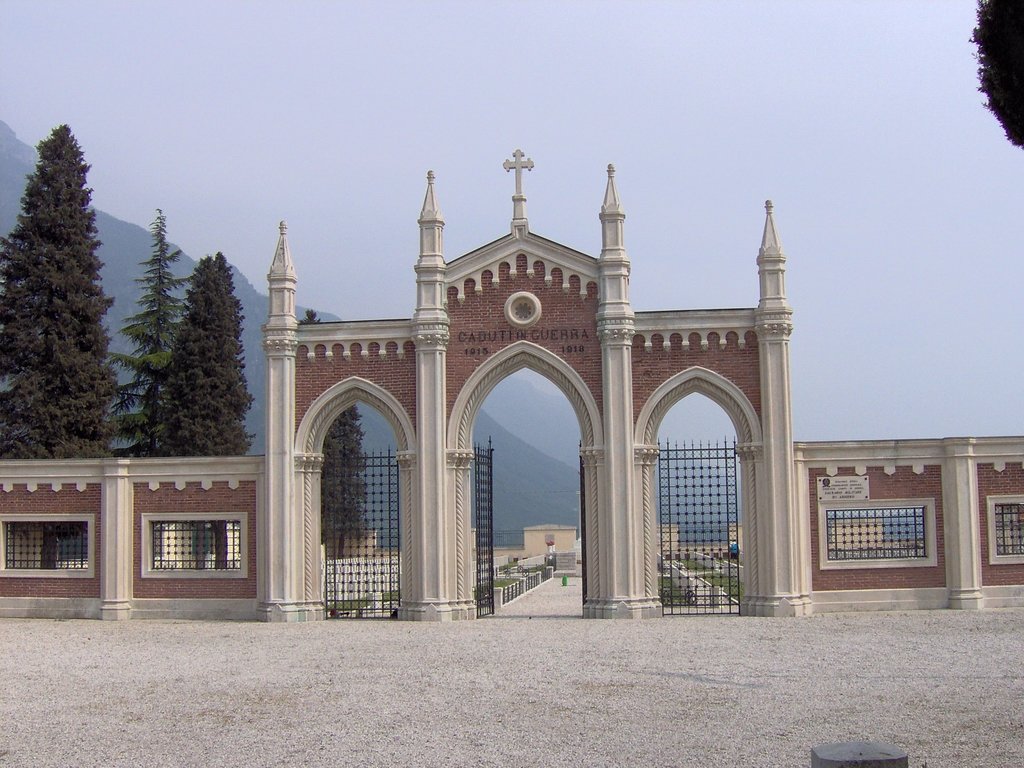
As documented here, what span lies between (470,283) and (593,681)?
1110 centimetres

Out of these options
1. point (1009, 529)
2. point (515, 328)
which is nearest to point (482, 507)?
point (515, 328)

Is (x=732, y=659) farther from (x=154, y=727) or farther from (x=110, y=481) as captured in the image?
(x=110, y=481)

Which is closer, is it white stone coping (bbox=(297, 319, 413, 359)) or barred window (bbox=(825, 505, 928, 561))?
barred window (bbox=(825, 505, 928, 561))

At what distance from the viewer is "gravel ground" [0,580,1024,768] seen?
10.7 metres

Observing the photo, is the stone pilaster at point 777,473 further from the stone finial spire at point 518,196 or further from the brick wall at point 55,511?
the brick wall at point 55,511

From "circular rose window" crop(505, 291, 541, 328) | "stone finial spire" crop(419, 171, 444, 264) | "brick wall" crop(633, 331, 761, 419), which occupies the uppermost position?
"stone finial spire" crop(419, 171, 444, 264)

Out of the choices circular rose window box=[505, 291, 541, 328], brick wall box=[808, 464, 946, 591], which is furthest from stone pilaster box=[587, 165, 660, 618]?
brick wall box=[808, 464, 946, 591]

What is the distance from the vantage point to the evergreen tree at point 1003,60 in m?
10.8

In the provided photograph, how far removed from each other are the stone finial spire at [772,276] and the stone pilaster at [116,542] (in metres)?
13.4

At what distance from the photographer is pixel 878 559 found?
23.1 meters

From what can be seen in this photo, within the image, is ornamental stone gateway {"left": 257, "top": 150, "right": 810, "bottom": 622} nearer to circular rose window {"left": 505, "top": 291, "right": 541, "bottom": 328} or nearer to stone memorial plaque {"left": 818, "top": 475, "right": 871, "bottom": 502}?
circular rose window {"left": 505, "top": 291, "right": 541, "bottom": 328}

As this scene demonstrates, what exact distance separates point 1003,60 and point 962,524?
13.9 metres

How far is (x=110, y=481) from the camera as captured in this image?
80.0ft

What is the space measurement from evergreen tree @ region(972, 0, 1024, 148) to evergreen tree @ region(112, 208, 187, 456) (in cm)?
3011
